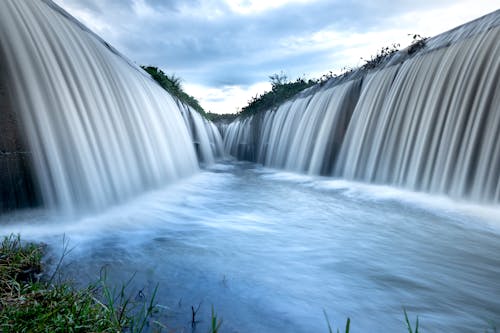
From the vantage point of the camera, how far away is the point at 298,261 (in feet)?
7.09

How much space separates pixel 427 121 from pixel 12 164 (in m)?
5.74

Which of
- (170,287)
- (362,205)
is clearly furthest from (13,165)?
(362,205)

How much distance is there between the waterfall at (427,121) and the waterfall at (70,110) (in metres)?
4.66

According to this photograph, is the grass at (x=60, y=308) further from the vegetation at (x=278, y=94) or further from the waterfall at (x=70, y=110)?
the vegetation at (x=278, y=94)

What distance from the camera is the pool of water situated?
57.1 inches

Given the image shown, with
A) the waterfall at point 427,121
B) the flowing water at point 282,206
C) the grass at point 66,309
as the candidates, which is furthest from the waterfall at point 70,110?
the waterfall at point 427,121

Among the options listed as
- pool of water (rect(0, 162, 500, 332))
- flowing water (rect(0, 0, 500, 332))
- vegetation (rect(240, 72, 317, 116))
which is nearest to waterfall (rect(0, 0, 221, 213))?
flowing water (rect(0, 0, 500, 332))

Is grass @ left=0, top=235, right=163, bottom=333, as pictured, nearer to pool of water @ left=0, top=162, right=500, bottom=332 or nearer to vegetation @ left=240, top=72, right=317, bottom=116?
pool of water @ left=0, top=162, right=500, bottom=332

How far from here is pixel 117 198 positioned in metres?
4.11

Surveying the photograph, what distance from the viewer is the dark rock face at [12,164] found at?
8.75 feet

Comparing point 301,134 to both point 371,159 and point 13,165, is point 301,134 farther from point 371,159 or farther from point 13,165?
point 13,165

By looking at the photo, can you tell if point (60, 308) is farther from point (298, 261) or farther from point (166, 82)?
point (166, 82)

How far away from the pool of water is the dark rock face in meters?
0.15

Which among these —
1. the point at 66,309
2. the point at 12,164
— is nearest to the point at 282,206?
the point at 12,164
